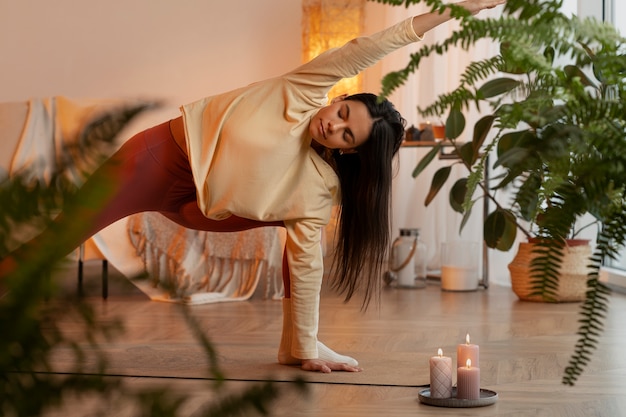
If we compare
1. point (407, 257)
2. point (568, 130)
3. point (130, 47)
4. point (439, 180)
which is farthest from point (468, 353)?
point (130, 47)

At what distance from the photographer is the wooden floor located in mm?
1962

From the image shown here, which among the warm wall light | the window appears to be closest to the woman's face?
the window

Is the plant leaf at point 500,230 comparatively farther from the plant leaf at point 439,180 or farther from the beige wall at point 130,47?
the beige wall at point 130,47

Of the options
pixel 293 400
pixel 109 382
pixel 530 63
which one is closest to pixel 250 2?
pixel 293 400

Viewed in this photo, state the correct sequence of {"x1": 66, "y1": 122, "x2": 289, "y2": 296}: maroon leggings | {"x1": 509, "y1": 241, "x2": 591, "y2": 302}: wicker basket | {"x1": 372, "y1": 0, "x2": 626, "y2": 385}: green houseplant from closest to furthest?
{"x1": 372, "y1": 0, "x2": 626, "y2": 385}: green houseplant
{"x1": 66, "y1": 122, "x2": 289, "y2": 296}: maroon leggings
{"x1": 509, "y1": 241, "x2": 591, "y2": 302}: wicker basket

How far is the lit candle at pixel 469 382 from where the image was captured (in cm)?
197

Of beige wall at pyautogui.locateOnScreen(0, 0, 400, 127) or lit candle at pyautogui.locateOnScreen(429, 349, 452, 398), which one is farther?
beige wall at pyautogui.locateOnScreen(0, 0, 400, 127)

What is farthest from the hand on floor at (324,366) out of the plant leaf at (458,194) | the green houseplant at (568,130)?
the plant leaf at (458,194)

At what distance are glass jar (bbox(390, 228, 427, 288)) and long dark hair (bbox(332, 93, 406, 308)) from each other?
199 cm

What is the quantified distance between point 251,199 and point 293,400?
21.7 inches

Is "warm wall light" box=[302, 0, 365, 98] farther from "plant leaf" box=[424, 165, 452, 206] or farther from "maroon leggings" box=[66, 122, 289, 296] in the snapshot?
"maroon leggings" box=[66, 122, 289, 296]

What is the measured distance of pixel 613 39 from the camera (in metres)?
0.64

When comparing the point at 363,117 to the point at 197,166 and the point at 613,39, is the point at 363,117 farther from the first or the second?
the point at 613,39

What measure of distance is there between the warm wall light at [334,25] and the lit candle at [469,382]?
3.40 metres
